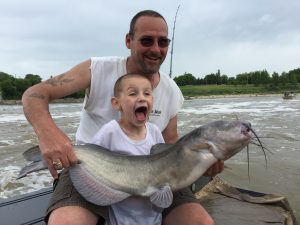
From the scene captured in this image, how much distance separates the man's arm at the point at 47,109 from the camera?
8.75 ft

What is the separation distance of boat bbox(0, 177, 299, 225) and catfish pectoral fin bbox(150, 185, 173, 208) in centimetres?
109

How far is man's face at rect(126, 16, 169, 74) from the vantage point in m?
3.65

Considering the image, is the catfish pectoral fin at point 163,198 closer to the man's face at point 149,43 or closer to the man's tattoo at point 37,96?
the man's tattoo at point 37,96

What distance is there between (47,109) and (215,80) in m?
125

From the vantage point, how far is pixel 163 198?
2.65m

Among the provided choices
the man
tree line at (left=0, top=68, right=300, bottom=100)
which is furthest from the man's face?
tree line at (left=0, top=68, right=300, bottom=100)

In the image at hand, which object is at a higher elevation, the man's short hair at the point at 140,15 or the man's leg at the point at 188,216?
the man's short hair at the point at 140,15

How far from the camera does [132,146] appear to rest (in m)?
3.01

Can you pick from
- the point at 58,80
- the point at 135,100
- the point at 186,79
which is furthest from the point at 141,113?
the point at 186,79

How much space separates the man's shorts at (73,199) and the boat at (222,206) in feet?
1.44

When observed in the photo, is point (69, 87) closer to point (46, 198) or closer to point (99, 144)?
point (99, 144)

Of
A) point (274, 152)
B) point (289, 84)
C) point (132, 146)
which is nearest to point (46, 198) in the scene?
point (132, 146)

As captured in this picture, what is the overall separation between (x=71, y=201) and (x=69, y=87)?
113cm

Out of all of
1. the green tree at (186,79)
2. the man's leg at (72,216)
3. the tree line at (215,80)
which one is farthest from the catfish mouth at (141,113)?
the green tree at (186,79)
